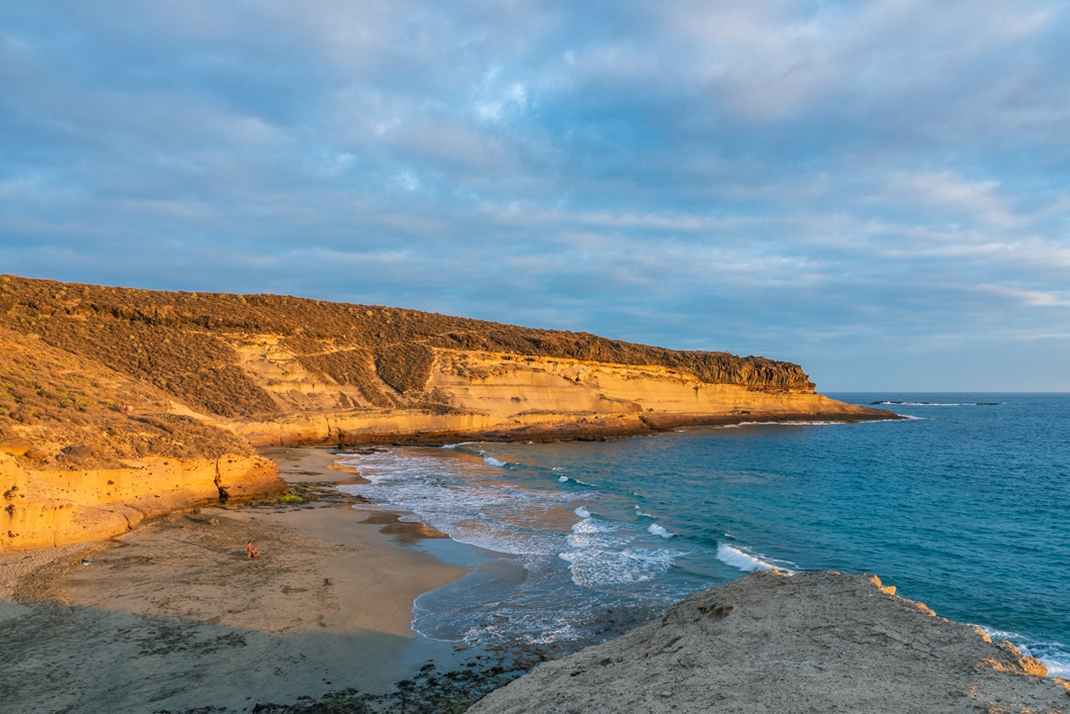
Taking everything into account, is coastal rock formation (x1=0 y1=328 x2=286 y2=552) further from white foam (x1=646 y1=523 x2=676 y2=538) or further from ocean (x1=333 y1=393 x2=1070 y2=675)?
white foam (x1=646 y1=523 x2=676 y2=538)

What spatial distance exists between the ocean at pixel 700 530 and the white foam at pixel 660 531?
66 mm

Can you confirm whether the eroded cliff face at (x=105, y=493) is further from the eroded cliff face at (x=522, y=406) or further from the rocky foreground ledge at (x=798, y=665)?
the eroded cliff face at (x=522, y=406)

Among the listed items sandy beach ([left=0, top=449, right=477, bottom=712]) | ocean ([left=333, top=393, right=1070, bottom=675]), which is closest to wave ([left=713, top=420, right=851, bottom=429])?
ocean ([left=333, top=393, right=1070, bottom=675])

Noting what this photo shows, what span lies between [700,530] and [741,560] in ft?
11.7

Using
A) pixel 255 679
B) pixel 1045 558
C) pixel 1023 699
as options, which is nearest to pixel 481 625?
pixel 255 679

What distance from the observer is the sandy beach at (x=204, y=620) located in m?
7.67

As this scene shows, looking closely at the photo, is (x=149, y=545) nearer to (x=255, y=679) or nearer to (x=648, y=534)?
(x=255, y=679)

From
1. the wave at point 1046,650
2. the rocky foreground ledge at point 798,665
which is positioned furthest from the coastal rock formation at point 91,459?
the wave at point 1046,650

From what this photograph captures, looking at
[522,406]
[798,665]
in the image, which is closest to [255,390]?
[522,406]

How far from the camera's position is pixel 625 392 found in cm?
5553

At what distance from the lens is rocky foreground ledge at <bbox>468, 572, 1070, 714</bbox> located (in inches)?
183

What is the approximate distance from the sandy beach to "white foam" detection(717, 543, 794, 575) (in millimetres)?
7220

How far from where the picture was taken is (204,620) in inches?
381

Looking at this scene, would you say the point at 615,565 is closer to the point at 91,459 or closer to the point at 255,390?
the point at 91,459
